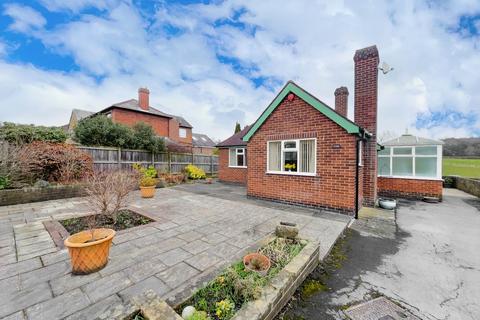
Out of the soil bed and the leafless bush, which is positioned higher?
the leafless bush

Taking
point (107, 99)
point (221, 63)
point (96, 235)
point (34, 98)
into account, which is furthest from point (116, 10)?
point (107, 99)

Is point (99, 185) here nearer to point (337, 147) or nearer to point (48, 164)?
point (48, 164)

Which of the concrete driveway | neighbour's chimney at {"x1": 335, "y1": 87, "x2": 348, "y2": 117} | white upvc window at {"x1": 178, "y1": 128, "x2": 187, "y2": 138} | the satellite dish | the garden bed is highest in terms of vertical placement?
white upvc window at {"x1": 178, "y1": 128, "x2": 187, "y2": 138}

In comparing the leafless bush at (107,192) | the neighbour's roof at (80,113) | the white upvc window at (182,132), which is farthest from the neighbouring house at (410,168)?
the neighbour's roof at (80,113)

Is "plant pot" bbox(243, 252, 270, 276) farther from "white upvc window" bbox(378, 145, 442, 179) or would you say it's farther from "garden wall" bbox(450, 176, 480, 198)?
"garden wall" bbox(450, 176, 480, 198)

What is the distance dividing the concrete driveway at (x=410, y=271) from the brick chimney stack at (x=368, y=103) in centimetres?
220

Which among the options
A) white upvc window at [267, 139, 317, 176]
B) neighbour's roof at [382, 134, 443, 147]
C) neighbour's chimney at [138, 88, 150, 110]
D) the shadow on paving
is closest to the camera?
the shadow on paving

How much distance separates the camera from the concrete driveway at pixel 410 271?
8.14 feet

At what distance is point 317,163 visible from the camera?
22.4 feet

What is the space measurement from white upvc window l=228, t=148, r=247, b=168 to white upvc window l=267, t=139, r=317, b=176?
511 cm

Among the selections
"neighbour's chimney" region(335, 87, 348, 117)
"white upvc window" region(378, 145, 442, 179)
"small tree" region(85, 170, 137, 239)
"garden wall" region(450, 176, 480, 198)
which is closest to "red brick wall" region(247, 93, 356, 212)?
"neighbour's chimney" region(335, 87, 348, 117)

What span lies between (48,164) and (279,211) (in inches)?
385

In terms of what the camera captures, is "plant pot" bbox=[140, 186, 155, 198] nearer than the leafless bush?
No

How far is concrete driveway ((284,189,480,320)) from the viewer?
8.14 feet
